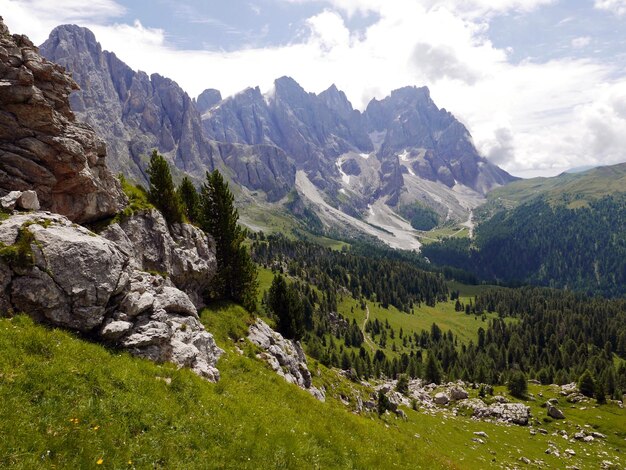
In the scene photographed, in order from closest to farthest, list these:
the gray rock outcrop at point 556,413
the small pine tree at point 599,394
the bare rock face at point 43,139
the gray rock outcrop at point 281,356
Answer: the bare rock face at point 43,139
the gray rock outcrop at point 281,356
the gray rock outcrop at point 556,413
the small pine tree at point 599,394

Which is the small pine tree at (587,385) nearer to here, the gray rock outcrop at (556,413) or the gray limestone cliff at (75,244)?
the gray rock outcrop at (556,413)

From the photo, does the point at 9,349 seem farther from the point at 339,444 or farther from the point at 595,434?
the point at 595,434

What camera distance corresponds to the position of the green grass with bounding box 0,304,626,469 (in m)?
13.3

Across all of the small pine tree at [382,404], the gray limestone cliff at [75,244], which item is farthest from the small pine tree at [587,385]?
the gray limestone cliff at [75,244]

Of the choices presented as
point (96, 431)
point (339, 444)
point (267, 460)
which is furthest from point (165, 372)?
point (339, 444)

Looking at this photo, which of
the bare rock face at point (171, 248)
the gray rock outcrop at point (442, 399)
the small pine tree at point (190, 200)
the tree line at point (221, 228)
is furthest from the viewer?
the gray rock outcrop at point (442, 399)

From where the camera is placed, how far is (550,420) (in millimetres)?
82625

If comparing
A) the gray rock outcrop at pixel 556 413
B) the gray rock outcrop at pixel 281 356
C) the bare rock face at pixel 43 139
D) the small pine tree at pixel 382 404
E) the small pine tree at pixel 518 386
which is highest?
the bare rock face at pixel 43 139

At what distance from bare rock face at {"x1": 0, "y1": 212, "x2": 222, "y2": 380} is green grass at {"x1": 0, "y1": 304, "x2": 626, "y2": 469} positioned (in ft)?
5.37

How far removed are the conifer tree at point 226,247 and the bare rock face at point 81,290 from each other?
27.5m

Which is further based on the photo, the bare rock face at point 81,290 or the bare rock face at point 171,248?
the bare rock face at point 171,248

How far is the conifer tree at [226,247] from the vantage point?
54062 millimetres

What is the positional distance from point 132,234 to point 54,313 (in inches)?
888

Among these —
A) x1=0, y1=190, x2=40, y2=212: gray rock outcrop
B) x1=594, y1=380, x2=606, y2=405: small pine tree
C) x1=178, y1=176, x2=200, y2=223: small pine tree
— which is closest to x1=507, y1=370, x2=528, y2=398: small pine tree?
x1=594, y1=380, x2=606, y2=405: small pine tree
